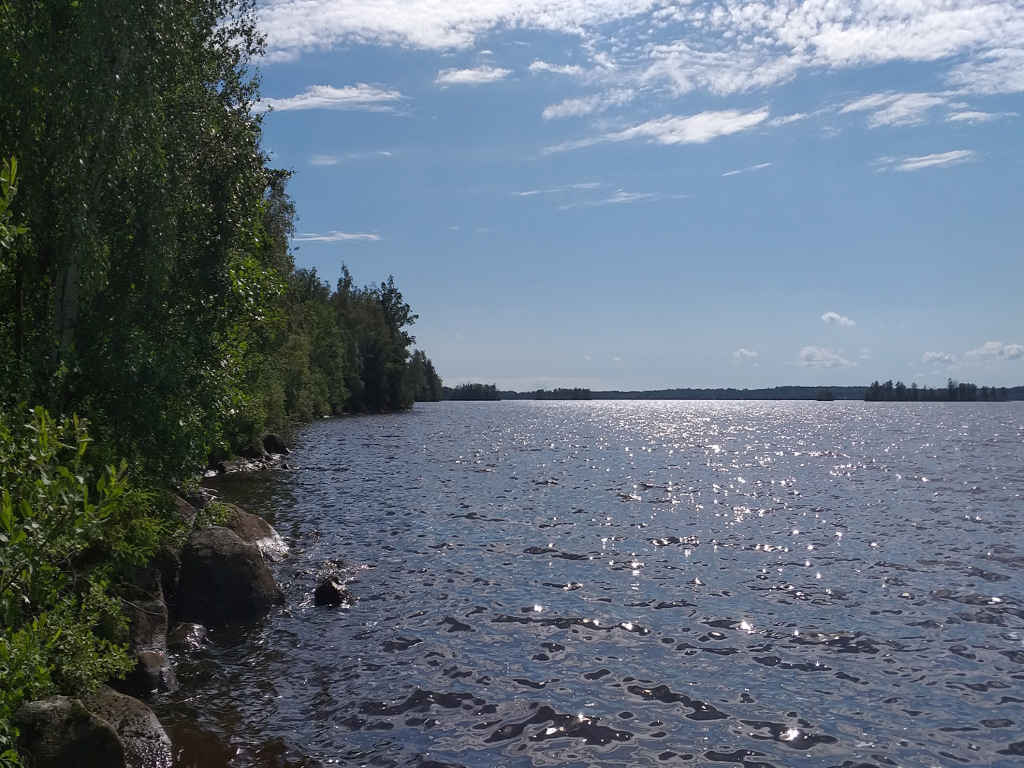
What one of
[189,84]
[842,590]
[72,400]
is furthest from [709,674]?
[189,84]

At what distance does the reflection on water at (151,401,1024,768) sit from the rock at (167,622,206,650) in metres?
0.46

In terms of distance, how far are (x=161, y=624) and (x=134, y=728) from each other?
5147 millimetres

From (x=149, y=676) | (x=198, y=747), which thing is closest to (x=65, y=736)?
(x=198, y=747)

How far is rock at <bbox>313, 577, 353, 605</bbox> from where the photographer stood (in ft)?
62.5

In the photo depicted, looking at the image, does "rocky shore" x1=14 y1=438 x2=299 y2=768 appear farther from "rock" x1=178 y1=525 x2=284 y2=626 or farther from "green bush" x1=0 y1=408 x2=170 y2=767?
"green bush" x1=0 y1=408 x2=170 y2=767

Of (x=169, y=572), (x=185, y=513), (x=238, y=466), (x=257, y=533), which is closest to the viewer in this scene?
(x=169, y=572)

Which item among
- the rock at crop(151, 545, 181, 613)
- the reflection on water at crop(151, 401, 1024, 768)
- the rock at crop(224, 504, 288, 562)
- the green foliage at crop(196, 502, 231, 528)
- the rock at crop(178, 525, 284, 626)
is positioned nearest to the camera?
the reflection on water at crop(151, 401, 1024, 768)

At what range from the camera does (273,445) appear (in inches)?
2092

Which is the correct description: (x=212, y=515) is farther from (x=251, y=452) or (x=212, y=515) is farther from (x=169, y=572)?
(x=251, y=452)

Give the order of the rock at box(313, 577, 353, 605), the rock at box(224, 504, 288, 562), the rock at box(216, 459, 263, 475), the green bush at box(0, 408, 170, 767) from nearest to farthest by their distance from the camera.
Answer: the green bush at box(0, 408, 170, 767) → the rock at box(313, 577, 353, 605) → the rock at box(224, 504, 288, 562) → the rock at box(216, 459, 263, 475)

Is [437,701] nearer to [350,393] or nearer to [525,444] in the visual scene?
[525,444]

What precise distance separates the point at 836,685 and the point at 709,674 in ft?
7.44

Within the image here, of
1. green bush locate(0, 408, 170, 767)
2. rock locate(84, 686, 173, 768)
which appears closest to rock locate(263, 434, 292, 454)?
rock locate(84, 686, 173, 768)

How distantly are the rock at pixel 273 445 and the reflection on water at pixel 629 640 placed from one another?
54.9ft
